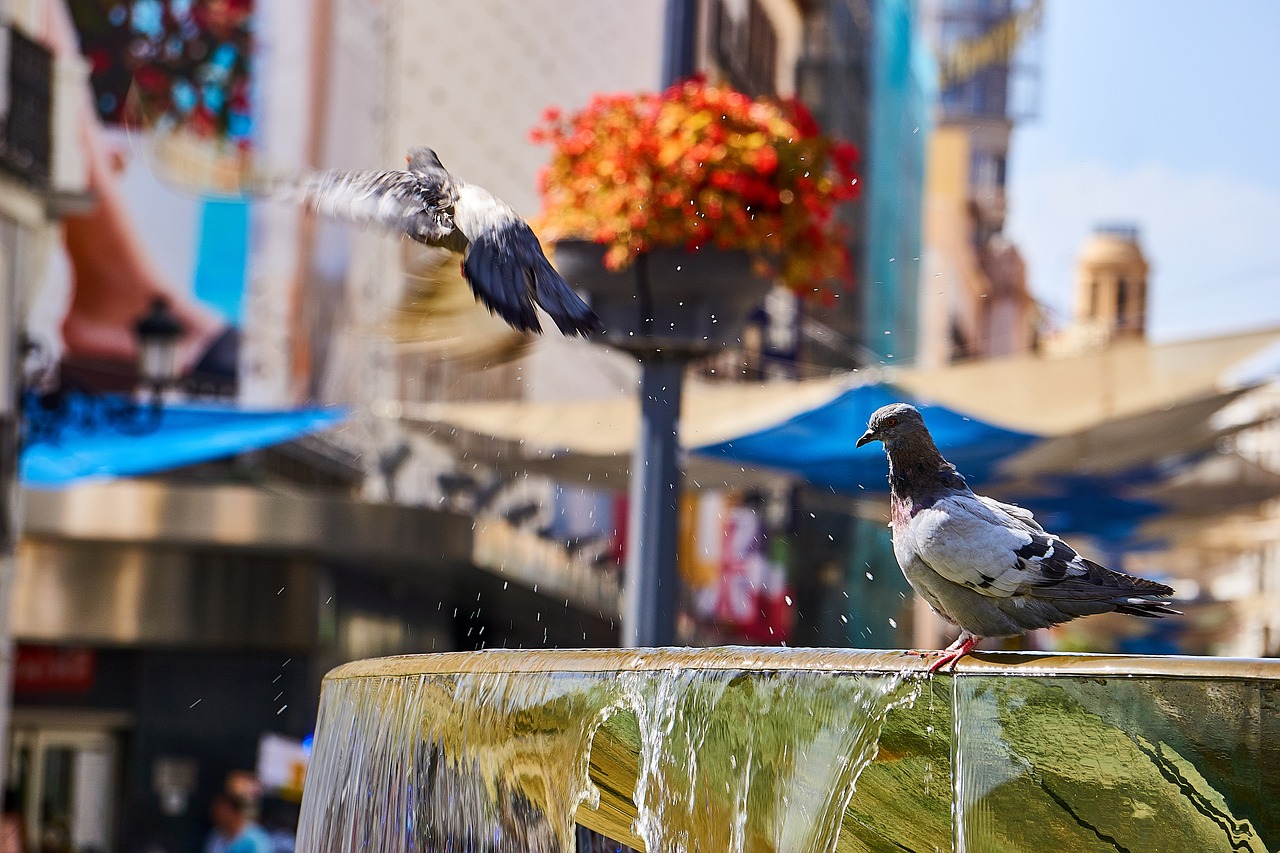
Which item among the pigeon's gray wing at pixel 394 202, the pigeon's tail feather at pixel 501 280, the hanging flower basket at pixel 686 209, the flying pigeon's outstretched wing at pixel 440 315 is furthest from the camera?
the hanging flower basket at pixel 686 209

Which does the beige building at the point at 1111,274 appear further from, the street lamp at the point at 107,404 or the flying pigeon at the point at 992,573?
the flying pigeon at the point at 992,573

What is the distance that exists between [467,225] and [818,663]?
4.90 ft

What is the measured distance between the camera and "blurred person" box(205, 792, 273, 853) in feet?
33.4

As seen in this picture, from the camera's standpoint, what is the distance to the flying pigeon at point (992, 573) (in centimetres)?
299

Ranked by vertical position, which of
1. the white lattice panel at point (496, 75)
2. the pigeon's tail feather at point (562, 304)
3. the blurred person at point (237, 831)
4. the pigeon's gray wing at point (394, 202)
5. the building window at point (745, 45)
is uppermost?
the building window at point (745, 45)

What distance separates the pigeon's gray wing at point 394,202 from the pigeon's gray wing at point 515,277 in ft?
0.36

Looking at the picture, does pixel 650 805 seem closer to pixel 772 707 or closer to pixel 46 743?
pixel 772 707

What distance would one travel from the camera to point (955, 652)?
9.80 ft

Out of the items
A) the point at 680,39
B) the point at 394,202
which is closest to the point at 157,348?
the point at 680,39

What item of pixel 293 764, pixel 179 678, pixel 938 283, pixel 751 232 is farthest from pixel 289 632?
pixel 938 283

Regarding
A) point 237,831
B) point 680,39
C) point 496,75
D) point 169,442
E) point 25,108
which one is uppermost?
point 496,75

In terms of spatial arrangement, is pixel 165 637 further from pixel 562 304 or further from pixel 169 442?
pixel 562 304

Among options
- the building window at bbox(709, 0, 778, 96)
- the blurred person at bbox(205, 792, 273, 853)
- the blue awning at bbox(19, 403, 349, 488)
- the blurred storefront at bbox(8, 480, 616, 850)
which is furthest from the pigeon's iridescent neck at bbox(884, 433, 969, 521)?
the building window at bbox(709, 0, 778, 96)

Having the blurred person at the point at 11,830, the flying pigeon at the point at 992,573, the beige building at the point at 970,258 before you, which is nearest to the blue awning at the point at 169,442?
the blurred person at the point at 11,830
